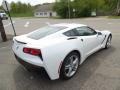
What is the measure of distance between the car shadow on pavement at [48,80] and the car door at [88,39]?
48 centimetres

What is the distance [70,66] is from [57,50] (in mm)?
691

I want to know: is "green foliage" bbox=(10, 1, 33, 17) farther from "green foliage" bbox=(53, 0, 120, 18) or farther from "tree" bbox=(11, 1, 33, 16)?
"green foliage" bbox=(53, 0, 120, 18)

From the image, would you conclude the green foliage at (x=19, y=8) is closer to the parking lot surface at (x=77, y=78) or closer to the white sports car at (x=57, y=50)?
the parking lot surface at (x=77, y=78)

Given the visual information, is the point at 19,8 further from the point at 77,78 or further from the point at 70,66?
the point at 77,78

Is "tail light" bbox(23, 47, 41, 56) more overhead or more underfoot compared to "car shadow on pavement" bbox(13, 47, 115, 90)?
more overhead

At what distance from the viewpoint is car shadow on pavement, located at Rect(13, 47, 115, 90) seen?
3.53 m

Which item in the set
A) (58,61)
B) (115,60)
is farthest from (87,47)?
(58,61)

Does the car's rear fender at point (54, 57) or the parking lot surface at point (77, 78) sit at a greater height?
the car's rear fender at point (54, 57)

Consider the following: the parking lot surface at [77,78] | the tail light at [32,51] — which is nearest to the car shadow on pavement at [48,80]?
the parking lot surface at [77,78]

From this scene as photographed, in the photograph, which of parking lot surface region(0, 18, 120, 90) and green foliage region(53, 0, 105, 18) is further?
green foliage region(53, 0, 105, 18)

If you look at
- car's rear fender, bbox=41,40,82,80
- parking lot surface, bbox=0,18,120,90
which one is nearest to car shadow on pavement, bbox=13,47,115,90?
parking lot surface, bbox=0,18,120,90

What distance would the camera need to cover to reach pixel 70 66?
12.7 ft

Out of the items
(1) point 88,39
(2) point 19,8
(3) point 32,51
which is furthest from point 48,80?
(2) point 19,8

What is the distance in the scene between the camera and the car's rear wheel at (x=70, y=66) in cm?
363
